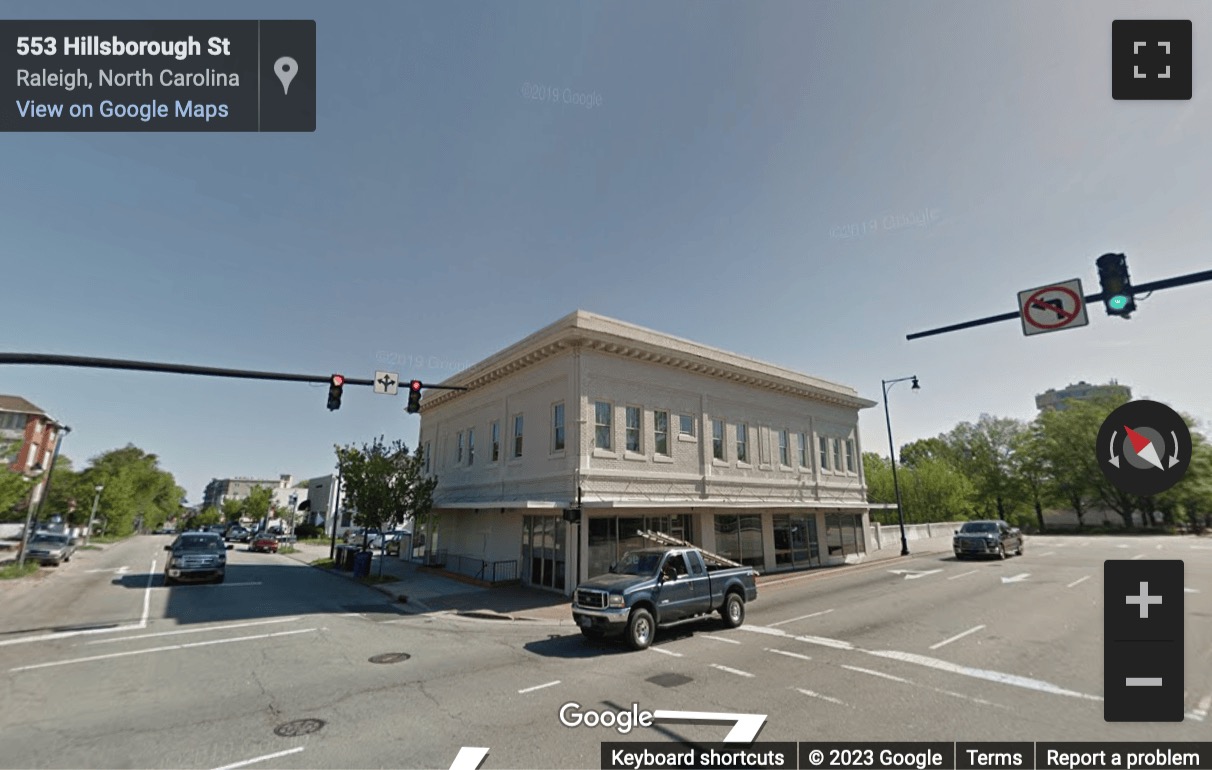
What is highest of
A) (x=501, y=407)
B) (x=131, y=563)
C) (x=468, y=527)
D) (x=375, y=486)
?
(x=501, y=407)

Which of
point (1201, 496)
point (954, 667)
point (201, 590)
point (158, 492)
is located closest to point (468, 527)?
point (201, 590)

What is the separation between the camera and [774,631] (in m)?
12.8

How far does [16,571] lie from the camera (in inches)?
933

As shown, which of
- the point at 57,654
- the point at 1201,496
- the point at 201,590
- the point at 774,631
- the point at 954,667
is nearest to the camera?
→ the point at 954,667

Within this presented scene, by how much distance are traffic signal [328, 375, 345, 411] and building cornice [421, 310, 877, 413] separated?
782 centimetres

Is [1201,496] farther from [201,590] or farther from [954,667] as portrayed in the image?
[201,590]

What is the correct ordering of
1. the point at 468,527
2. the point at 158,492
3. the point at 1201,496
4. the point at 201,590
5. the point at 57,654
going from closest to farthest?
the point at 57,654 → the point at 201,590 → the point at 468,527 → the point at 1201,496 → the point at 158,492

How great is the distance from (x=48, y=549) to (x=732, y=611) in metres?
36.4

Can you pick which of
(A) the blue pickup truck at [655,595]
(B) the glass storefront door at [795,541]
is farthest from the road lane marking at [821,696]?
(B) the glass storefront door at [795,541]

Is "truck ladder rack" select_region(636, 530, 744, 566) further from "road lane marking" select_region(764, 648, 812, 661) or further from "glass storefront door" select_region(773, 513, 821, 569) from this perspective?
"glass storefront door" select_region(773, 513, 821, 569)

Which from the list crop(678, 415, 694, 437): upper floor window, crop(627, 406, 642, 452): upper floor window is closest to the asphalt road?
crop(627, 406, 642, 452): upper floor window

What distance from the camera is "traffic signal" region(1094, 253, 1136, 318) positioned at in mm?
6832

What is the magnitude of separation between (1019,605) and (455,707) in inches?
622

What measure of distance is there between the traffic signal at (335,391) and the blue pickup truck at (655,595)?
756 centimetres
